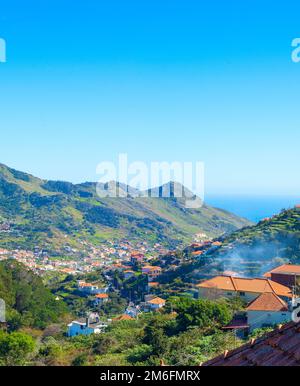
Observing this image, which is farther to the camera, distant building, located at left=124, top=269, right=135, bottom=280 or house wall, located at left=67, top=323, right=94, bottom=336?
distant building, located at left=124, top=269, right=135, bottom=280

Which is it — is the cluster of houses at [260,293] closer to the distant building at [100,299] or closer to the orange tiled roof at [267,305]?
the orange tiled roof at [267,305]

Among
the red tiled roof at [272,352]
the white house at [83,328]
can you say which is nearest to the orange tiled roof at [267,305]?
the white house at [83,328]

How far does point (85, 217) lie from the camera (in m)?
133

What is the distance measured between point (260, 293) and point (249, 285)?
2.13 metres

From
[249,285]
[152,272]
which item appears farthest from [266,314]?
[152,272]

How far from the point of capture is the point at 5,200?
5546 inches

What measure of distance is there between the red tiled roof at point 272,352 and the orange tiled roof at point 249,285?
22.1 m

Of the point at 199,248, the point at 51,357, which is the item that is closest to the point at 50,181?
the point at 199,248

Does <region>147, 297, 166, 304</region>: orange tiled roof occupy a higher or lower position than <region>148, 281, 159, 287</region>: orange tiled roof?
higher

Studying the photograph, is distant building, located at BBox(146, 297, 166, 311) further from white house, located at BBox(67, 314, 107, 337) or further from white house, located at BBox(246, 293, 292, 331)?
white house, located at BBox(246, 293, 292, 331)

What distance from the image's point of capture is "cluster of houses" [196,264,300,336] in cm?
1672

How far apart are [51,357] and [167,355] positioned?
464 cm

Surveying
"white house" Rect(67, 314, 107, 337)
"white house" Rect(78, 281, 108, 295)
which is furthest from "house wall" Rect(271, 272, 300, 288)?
"white house" Rect(78, 281, 108, 295)
